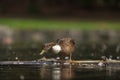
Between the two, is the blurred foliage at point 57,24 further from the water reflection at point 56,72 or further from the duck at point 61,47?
the water reflection at point 56,72

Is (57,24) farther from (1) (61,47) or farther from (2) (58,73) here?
(2) (58,73)

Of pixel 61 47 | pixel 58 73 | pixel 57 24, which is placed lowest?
pixel 58 73

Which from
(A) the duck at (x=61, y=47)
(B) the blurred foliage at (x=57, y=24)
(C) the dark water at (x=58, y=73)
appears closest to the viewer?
(C) the dark water at (x=58, y=73)

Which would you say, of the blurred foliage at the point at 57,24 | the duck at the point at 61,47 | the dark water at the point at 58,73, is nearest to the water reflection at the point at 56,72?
the dark water at the point at 58,73

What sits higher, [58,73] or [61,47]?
[61,47]

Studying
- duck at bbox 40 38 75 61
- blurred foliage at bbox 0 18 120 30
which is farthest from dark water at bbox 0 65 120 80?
blurred foliage at bbox 0 18 120 30

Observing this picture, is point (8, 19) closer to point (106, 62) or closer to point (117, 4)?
point (117, 4)

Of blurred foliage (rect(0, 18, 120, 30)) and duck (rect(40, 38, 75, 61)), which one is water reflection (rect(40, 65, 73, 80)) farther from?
blurred foliage (rect(0, 18, 120, 30))

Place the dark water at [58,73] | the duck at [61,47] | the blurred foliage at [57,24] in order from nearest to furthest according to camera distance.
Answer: the dark water at [58,73]
the duck at [61,47]
the blurred foliage at [57,24]

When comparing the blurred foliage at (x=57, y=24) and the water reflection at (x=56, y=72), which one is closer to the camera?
the water reflection at (x=56, y=72)

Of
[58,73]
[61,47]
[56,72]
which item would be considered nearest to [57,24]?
[61,47]
